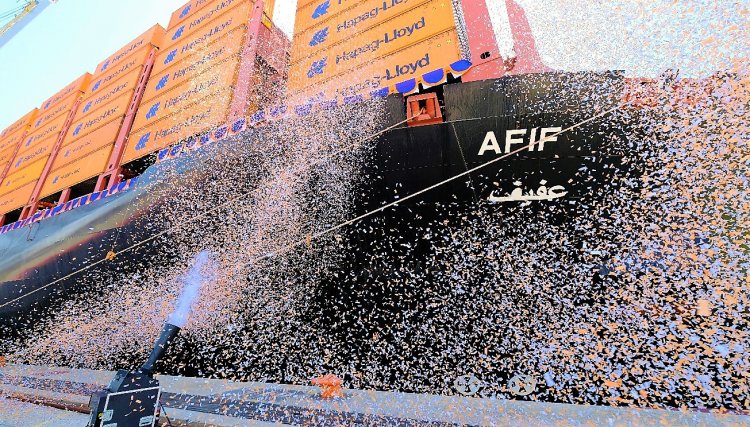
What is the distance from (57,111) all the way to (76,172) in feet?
20.0

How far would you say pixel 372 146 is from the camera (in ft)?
15.1

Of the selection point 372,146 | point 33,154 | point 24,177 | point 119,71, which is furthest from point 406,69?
point 33,154

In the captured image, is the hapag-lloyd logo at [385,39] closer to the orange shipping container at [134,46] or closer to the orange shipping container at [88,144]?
the orange shipping container at [88,144]

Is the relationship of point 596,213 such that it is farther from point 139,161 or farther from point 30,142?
point 30,142

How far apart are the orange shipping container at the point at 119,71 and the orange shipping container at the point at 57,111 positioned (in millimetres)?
1325

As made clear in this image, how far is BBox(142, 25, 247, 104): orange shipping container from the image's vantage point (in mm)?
8625

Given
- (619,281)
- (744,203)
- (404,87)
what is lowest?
(619,281)

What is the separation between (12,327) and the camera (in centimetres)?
800

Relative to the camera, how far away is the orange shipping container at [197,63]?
8625 millimetres

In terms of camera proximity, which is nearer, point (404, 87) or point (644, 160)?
→ point (644, 160)

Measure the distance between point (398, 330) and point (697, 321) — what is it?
2.90m

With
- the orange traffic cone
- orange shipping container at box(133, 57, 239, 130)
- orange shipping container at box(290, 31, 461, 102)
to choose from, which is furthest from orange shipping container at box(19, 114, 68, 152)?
the orange traffic cone

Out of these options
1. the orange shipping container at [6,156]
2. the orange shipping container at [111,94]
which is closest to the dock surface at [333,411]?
the orange shipping container at [111,94]

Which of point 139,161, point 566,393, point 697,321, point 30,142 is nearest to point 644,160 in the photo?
point 697,321
